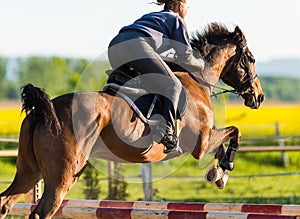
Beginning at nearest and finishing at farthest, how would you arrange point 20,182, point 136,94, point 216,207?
point 20,182
point 136,94
point 216,207

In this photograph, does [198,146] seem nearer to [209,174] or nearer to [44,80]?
[209,174]

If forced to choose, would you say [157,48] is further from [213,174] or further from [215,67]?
[213,174]

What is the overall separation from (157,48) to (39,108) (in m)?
1.45

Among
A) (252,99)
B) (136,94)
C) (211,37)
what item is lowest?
(252,99)

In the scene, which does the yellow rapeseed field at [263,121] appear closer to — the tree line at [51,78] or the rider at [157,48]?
the tree line at [51,78]

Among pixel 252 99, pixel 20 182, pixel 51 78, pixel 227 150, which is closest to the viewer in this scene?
pixel 20 182

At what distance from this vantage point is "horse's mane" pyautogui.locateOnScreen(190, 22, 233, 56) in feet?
28.1

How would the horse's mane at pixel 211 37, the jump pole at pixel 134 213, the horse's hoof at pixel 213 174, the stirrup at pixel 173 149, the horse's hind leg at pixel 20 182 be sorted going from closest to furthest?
the jump pole at pixel 134 213
the horse's hind leg at pixel 20 182
the stirrup at pixel 173 149
the horse's hoof at pixel 213 174
the horse's mane at pixel 211 37

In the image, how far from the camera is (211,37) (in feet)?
28.6

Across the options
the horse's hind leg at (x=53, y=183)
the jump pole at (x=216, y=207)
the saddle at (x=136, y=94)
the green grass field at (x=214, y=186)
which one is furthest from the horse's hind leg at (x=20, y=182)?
the green grass field at (x=214, y=186)

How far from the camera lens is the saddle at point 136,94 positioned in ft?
23.5

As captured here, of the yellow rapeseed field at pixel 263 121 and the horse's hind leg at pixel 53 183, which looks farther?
the yellow rapeseed field at pixel 263 121

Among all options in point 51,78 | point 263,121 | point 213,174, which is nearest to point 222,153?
point 213,174

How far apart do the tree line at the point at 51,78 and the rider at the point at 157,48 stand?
39.6 metres
